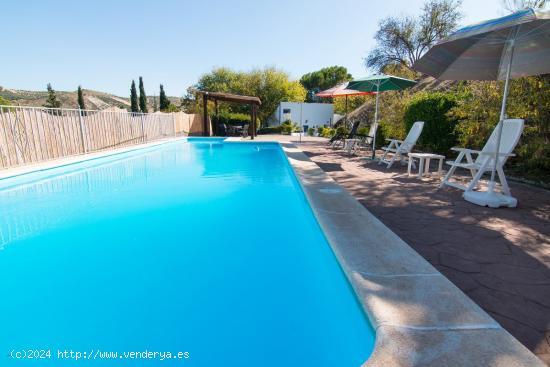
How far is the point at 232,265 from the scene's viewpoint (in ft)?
9.07

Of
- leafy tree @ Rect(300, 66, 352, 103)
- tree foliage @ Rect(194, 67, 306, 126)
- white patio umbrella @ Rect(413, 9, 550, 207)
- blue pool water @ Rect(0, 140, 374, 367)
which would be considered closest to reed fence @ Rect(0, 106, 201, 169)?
blue pool water @ Rect(0, 140, 374, 367)

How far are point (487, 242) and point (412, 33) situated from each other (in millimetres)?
31198

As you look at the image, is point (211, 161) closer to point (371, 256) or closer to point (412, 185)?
point (412, 185)

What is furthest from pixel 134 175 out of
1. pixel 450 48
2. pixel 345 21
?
pixel 345 21

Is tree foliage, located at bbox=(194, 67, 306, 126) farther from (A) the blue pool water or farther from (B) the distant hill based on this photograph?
(B) the distant hill

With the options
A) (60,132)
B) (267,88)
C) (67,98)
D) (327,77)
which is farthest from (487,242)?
(67,98)

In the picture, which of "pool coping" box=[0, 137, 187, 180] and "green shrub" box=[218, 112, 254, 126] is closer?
"pool coping" box=[0, 137, 187, 180]

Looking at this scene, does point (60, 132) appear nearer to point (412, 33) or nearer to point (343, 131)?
point (343, 131)

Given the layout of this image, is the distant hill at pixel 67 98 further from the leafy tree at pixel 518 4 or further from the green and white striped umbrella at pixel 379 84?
the leafy tree at pixel 518 4

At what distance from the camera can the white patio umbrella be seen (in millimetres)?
3396

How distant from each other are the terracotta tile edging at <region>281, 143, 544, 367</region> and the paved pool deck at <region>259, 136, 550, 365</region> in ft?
0.60

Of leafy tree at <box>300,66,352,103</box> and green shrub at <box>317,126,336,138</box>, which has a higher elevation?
leafy tree at <box>300,66,352,103</box>

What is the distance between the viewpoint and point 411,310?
1648mm

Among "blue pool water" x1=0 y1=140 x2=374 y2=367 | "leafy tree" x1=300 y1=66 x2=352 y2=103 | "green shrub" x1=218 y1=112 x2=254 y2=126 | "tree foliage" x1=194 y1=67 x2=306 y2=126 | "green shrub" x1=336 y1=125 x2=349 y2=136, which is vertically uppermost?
"leafy tree" x1=300 y1=66 x2=352 y2=103
